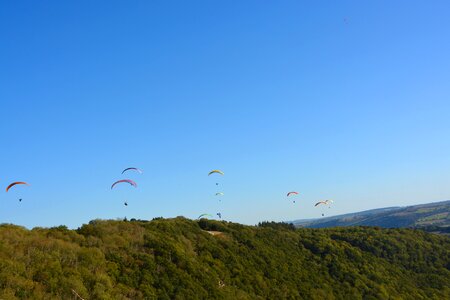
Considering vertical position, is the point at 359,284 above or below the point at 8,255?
below

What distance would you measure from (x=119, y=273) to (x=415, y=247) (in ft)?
192

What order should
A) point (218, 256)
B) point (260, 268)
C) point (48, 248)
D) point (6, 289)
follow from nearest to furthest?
point (6, 289), point (48, 248), point (218, 256), point (260, 268)

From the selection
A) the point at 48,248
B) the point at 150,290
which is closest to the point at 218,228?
the point at 150,290

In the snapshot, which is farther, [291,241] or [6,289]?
[291,241]

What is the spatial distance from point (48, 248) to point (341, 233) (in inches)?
2162

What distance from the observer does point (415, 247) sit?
6631 centimetres

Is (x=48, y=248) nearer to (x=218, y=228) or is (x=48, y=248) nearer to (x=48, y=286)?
(x=48, y=286)

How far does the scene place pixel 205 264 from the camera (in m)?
32.5

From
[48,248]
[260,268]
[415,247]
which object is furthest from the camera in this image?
[415,247]

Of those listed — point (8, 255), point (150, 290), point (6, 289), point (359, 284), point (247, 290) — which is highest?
point (8, 255)

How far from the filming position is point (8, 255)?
2098 centimetres

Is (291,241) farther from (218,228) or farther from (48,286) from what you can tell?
(48,286)

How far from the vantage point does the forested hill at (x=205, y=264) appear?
2144cm

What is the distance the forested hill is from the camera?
21.4 metres
